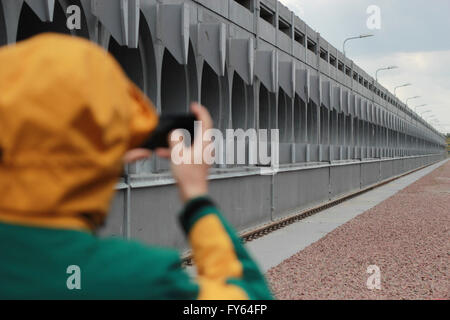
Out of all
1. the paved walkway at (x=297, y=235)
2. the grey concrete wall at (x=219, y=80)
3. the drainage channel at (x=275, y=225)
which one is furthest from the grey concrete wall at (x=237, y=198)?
the paved walkway at (x=297, y=235)

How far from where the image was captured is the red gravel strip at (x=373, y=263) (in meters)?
8.07

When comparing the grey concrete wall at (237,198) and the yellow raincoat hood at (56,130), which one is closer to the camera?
the yellow raincoat hood at (56,130)

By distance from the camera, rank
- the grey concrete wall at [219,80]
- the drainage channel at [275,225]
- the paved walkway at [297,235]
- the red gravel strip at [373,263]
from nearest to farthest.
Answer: the red gravel strip at [373,263]
the grey concrete wall at [219,80]
the drainage channel at [275,225]
the paved walkway at [297,235]

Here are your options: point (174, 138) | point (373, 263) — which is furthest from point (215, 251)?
point (373, 263)

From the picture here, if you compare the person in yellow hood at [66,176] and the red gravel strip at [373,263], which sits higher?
the person in yellow hood at [66,176]

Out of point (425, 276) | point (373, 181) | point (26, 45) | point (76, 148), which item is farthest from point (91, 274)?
point (373, 181)

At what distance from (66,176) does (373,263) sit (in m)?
9.92

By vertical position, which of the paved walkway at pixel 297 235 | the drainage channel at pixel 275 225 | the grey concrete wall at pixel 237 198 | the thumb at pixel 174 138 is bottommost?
the paved walkway at pixel 297 235

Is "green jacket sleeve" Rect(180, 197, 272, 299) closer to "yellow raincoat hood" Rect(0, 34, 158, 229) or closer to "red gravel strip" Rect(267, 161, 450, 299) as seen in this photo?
"yellow raincoat hood" Rect(0, 34, 158, 229)

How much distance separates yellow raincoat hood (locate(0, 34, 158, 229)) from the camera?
0.87 metres

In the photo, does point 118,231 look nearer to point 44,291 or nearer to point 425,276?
point 425,276

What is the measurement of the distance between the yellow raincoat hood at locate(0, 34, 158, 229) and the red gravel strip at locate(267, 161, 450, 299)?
6939 millimetres

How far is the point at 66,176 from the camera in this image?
896 mm

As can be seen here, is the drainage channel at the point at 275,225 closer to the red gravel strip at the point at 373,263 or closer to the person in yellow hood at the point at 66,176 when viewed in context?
the red gravel strip at the point at 373,263
